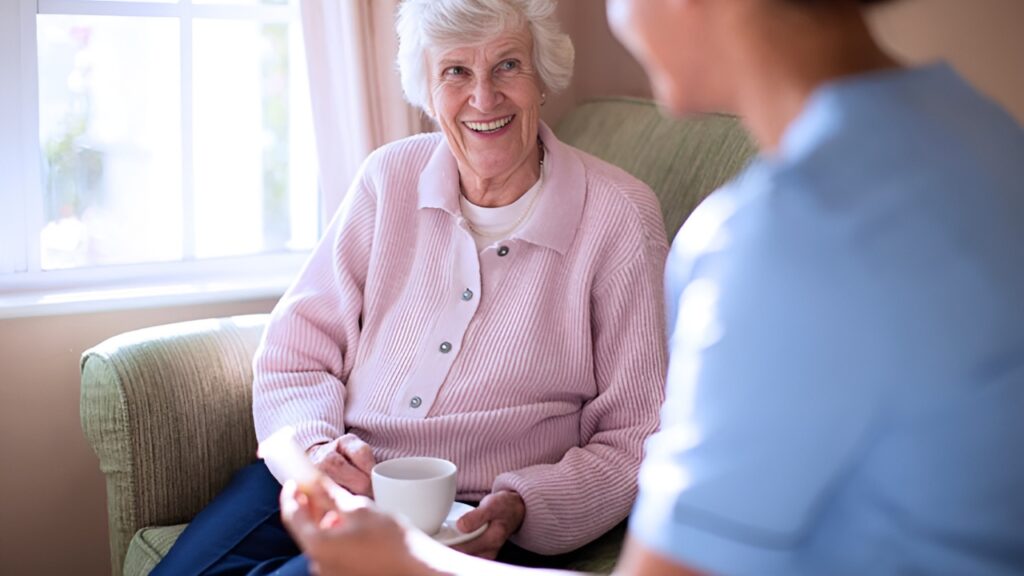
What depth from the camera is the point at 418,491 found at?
144cm

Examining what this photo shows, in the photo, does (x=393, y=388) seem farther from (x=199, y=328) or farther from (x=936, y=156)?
(x=936, y=156)

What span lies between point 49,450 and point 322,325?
2.56 ft

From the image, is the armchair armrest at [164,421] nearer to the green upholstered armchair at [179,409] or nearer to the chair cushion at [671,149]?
the green upholstered armchair at [179,409]

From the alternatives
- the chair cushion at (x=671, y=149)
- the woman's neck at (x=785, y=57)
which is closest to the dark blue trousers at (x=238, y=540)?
the chair cushion at (x=671, y=149)

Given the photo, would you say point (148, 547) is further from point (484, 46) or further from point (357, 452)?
point (484, 46)

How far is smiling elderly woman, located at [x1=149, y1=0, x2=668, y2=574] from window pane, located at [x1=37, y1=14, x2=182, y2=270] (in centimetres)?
79

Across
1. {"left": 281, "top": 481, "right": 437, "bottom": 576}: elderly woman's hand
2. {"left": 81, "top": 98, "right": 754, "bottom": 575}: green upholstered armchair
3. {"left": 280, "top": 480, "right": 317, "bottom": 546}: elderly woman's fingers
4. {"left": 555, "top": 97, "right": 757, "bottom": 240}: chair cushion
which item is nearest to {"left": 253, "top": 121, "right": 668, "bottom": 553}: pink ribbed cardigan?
{"left": 81, "top": 98, "right": 754, "bottom": 575}: green upholstered armchair

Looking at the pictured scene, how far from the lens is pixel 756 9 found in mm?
771

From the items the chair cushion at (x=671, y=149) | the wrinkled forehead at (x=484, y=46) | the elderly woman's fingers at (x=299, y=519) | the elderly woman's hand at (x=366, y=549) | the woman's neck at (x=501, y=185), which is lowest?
the elderly woman's fingers at (x=299, y=519)

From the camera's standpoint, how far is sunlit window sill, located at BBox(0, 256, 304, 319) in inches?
92.0

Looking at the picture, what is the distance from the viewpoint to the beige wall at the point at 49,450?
2.33 meters

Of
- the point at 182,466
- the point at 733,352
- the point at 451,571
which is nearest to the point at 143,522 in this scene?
the point at 182,466

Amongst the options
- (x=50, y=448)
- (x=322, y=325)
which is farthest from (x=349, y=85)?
(x=50, y=448)

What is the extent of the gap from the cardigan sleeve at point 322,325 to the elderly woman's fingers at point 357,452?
0.35 ft
